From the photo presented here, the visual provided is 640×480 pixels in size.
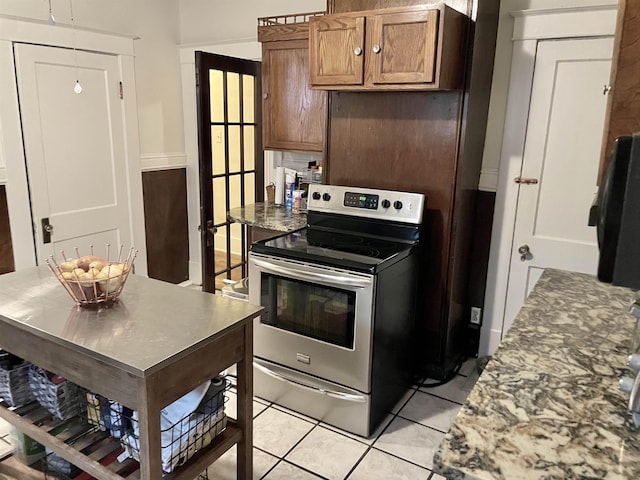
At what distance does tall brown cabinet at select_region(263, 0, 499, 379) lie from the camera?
238 cm

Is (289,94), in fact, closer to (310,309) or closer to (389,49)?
(389,49)

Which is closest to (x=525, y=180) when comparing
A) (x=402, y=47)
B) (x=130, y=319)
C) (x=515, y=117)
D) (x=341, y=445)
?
(x=515, y=117)

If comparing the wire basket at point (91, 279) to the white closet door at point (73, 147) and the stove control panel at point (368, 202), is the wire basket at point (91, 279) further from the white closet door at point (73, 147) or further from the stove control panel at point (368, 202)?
the white closet door at point (73, 147)

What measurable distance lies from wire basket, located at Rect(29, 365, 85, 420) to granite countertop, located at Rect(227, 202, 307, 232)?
1.44 meters

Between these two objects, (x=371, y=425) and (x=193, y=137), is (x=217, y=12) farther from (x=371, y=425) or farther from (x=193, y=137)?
(x=371, y=425)

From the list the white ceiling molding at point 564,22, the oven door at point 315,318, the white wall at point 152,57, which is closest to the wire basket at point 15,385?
the oven door at point 315,318

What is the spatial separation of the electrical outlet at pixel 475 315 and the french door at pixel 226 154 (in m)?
1.79

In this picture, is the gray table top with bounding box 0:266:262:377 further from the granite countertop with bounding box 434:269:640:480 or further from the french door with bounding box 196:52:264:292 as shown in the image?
the french door with bounding box 196:52:264:292

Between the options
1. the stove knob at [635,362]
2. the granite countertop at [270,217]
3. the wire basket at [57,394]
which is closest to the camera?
the stove knob at [635,362]

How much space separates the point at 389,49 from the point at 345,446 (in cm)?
193

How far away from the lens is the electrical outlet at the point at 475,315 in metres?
3.20

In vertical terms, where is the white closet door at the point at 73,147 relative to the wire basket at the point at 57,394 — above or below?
above

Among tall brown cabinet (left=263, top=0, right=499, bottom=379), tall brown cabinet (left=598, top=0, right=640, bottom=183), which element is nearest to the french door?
tall brown cabinet (left=263, top=0, right=499, bottom=379)

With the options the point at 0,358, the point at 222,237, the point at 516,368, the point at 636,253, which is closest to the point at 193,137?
the point at 222,237
